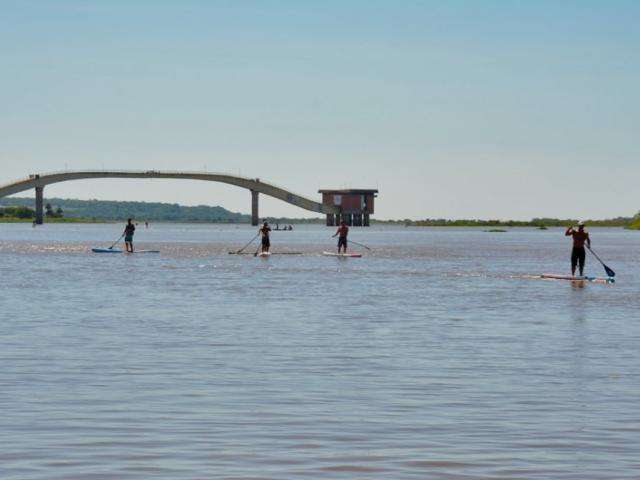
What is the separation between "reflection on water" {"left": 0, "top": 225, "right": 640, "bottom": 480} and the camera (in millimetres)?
11562

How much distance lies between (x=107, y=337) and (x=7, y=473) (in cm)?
1203

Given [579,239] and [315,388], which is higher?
[579,239]

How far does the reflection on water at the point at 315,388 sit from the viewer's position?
11.6 m

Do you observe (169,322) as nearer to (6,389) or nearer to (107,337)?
(107,337)

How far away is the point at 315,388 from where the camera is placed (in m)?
16.3

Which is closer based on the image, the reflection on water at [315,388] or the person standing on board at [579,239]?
the reflection on water at [315,388]

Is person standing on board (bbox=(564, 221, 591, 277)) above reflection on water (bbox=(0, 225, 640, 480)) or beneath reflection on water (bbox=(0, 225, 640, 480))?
above

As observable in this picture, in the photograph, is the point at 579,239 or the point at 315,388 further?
the point at 579,239

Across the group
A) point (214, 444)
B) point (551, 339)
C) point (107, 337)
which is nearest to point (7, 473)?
point (214, 444)

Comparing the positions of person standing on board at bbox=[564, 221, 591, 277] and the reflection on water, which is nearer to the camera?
the reflection on water

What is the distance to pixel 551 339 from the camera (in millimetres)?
23531

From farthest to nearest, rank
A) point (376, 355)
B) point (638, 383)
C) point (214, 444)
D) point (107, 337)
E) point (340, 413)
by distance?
point (107, 337), point (376, 355), point (638, 383), point (340, 413), point (214, 444)

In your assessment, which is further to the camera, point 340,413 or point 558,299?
point 558,299

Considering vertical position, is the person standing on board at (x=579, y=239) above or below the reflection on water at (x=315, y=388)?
above
